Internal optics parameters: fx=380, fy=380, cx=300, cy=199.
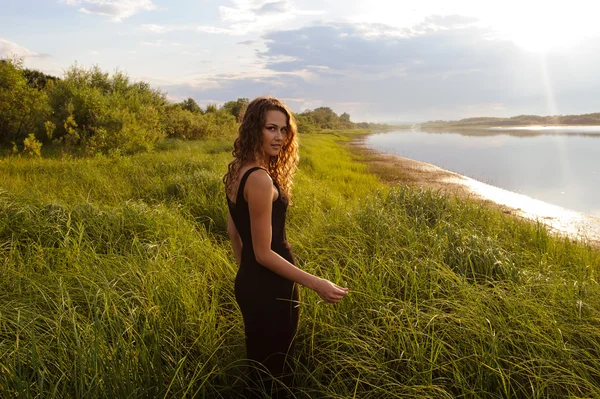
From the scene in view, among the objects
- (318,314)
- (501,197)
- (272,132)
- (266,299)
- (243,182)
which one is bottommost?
(501,197)

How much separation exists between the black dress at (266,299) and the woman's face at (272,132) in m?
0.22

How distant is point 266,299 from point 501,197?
13391mm

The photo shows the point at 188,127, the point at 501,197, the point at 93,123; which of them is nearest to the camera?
the point at 501,197

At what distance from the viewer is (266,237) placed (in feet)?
6.48

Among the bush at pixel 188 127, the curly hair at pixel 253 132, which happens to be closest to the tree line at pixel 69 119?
the bush at pixel 188 127

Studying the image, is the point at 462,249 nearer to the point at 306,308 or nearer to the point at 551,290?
the point at 551,290

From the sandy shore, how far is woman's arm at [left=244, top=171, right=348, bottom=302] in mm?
5491

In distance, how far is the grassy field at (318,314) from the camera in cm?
211

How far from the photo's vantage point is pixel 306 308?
10.2 feet

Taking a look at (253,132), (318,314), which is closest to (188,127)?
(318,314)

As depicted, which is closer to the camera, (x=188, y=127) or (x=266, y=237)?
(x=266, y=237)

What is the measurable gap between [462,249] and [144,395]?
3295 millimetres

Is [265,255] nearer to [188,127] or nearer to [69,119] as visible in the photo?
[69,119]

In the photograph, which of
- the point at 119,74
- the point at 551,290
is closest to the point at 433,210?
the point at 551,290
